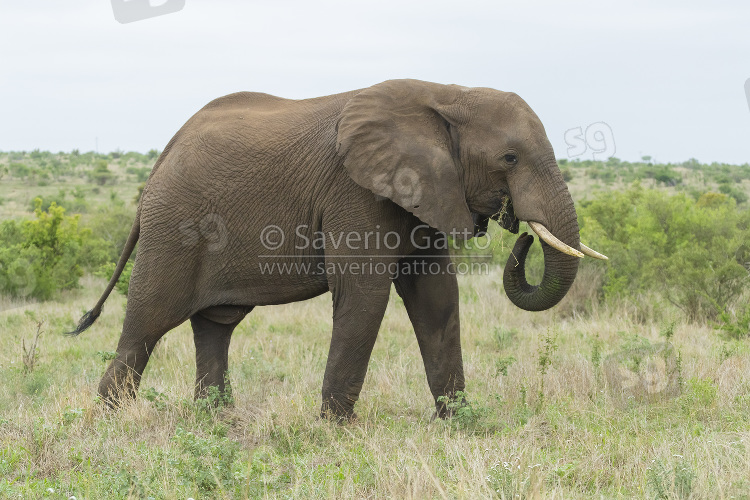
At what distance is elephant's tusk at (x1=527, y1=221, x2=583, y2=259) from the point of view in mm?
5641

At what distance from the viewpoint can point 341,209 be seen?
20.0 feet

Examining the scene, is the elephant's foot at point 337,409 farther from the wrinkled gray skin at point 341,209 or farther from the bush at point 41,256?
the bush at point 41,256

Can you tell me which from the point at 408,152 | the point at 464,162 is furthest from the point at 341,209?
the point at 464,162

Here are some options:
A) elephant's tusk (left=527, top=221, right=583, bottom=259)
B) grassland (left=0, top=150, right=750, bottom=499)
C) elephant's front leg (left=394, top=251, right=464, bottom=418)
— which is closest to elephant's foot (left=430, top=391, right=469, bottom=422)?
elephant's front leg (left=394, top=251, right=464, bottom=418)

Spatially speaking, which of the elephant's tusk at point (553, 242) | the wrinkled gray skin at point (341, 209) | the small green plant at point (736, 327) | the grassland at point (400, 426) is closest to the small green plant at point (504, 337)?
the grassland at point (400, 426)

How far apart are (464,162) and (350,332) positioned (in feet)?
4.77

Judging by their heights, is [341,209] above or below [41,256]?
above

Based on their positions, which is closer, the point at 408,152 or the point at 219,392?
the point at 408,152

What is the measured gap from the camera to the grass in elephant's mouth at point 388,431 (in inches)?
189

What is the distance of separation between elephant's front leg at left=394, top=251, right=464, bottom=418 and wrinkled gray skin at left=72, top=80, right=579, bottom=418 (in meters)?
0.01

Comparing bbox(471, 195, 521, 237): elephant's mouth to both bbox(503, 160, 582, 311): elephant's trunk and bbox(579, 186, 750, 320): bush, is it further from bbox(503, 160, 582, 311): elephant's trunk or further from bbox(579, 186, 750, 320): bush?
bbox(579, 186, 750, 320): bush

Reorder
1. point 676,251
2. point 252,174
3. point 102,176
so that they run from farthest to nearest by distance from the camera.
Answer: point 102,176
point 676,251
point 252,174

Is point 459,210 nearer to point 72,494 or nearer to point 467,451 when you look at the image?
point 467,451

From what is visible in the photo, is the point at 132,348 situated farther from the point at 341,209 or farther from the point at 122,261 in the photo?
the point at 341,209
